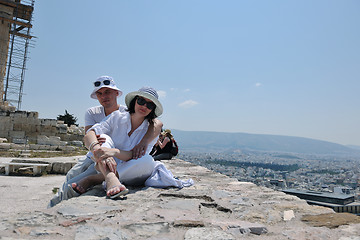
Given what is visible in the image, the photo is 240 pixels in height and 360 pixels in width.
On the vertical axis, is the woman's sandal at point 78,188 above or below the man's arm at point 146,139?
below

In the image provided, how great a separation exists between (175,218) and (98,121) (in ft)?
7.32

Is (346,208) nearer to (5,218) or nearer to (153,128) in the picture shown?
(153,128)

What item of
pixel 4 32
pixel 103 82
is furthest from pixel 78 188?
pixel 4 32

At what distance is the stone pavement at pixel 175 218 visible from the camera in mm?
1868

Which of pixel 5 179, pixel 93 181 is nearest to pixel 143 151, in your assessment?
pixel 93 181

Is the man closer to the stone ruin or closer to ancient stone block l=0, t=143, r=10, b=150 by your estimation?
ancient stone block l=0, t=143, r=10, b=150

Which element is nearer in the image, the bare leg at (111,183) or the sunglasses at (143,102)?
the bare leg at (111,183)

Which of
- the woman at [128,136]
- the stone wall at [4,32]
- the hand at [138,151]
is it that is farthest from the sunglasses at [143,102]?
the stone wall at [4,32]

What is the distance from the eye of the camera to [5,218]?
199cm

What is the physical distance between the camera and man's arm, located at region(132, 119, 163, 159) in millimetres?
3178

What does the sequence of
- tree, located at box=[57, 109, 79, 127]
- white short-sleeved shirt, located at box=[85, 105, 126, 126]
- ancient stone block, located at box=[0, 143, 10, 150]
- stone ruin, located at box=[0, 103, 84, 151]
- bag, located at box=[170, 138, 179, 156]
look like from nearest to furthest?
1. white short-sleeved shirt, located at box=[85, 105, 126, 126]
2. bag, located at box=[170, 138, 179, 156]
3. ancient stone block, located at box=[0, 143, 10, 150]
4. stone ruin, located at box=[0, 103, 84, 151]
5. tree, located at box=[57, 109, 79, 127]

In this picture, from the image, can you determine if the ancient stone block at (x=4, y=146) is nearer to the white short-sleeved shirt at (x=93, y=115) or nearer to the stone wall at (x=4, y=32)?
the white short-sleeved shirt at (x=93, y=115)

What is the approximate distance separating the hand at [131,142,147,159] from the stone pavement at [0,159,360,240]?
422 mm

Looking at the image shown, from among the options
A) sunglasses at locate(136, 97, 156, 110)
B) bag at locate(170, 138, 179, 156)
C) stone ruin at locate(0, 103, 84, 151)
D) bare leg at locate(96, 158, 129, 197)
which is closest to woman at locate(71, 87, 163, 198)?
sunglasses at locate(136, 97, 156, 110)
